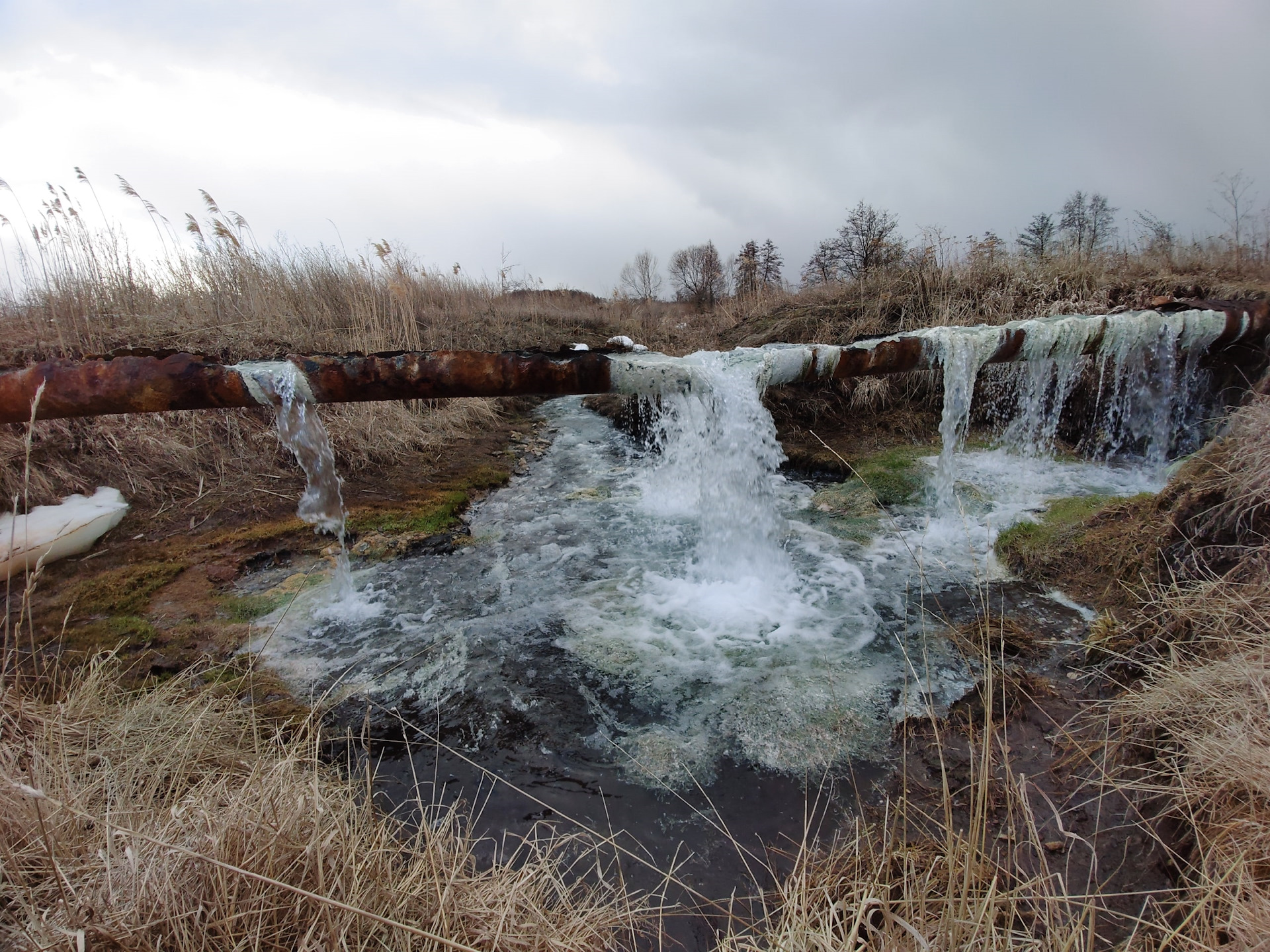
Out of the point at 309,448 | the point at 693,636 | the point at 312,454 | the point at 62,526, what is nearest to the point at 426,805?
the point at 693,636

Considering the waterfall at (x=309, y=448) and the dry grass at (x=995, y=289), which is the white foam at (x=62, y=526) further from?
the dry grass at (x=995, y=289)

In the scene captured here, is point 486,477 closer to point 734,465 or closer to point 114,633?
point 734,465

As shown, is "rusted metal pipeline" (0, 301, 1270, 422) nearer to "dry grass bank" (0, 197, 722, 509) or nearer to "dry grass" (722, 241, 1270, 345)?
"dry grass bank" (0, 197, 722, 509)

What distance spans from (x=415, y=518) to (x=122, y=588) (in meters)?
1.90

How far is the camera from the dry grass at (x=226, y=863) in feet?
3.84

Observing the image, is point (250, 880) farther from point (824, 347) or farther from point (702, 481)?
point (824, 347)

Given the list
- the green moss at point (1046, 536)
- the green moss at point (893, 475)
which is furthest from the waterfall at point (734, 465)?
the green moss at point (1046, 536)

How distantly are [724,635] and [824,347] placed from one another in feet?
7.40

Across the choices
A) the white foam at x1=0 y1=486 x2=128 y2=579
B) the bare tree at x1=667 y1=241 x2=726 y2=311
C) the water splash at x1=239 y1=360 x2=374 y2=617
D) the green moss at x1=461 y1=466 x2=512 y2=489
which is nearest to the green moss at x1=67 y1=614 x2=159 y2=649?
the white foam at x1=0 y1=486 x2=128 y2=579

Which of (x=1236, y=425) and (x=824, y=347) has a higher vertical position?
(x=824, y=347)

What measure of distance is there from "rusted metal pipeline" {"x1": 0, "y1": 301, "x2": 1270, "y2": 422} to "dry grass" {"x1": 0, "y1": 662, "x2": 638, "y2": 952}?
1.68 m

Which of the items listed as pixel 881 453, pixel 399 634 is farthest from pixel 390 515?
pixel 881 453

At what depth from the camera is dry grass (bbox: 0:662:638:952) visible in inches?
46.1

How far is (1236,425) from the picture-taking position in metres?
3.37
